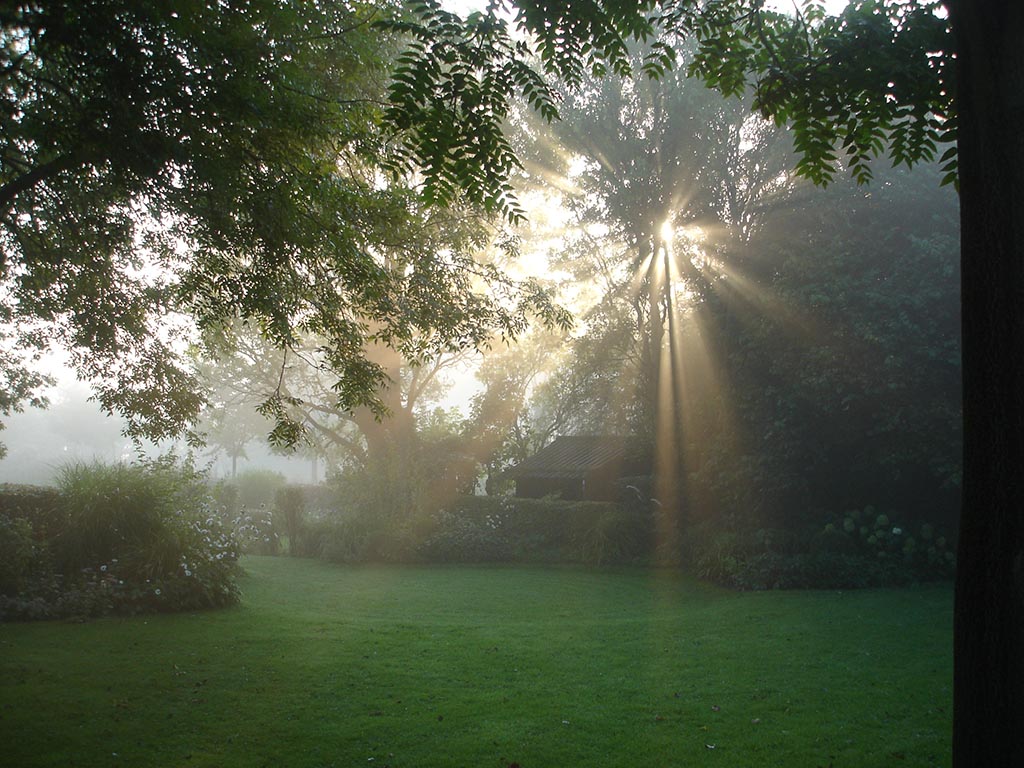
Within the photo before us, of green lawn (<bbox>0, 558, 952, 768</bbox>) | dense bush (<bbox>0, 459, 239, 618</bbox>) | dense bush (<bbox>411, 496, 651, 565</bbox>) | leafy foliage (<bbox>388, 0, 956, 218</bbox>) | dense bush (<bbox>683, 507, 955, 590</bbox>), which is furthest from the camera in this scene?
dense bush (<bbox>411, 496, 651, 565</bbox>)

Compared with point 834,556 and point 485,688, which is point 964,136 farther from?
point 834,556

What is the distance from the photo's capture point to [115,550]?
39.9ft

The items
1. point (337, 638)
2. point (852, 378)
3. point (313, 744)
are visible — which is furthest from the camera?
point (852, 378)

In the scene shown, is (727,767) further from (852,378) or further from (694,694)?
(852,378)

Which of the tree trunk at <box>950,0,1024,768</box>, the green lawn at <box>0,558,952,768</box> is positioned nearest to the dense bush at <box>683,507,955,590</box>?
the green lawn at <box>0,558,952,768</box>

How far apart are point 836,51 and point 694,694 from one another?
6.05m

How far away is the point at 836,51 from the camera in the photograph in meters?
5.39

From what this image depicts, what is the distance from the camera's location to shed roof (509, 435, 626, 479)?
25756mm

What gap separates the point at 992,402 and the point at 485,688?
5.80 meters

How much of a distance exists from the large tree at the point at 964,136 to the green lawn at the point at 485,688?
8.99ft

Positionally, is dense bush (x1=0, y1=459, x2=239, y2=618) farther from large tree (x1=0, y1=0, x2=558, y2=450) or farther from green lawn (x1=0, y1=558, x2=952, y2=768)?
large tree (x1=0, y1=0, x2=558, y2=450)

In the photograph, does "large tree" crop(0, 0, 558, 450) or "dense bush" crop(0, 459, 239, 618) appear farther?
"dense bush" crop(0, 459, 239, 618)

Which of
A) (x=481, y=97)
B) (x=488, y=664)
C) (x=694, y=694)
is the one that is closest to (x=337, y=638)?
(x=488, y=664)

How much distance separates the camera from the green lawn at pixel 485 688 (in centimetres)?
606
